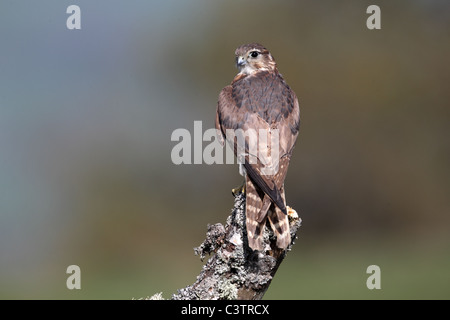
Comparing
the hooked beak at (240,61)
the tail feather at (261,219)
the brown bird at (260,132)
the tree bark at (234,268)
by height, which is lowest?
the tree bark at (234,268)

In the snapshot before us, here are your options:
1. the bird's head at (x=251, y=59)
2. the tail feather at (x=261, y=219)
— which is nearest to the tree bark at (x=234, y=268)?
the tail feather at (x=261, y=219)

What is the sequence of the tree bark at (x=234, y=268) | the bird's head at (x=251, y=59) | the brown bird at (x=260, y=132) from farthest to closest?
the bird's head at (x=251, y=59), the brown bird at (x=260, y=132), the tree bark at (x=234, y=268)

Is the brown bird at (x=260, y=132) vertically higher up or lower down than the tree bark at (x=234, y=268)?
higher up

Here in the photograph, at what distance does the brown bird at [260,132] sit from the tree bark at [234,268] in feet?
0.27

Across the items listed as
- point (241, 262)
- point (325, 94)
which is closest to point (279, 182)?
point (241, 262)

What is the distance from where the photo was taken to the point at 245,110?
5.44 meters

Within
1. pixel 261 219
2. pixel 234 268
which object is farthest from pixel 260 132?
pixel 234 268

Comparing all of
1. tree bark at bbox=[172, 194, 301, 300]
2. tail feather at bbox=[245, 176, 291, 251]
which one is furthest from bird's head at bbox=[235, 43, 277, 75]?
tree bark at bbox=[172, 194, 301, 300]

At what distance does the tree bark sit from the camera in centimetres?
401

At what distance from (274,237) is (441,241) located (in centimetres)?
973

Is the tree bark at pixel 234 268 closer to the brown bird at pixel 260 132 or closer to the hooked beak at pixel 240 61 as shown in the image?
the brown bird at pixel 260 132

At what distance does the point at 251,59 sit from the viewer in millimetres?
6418

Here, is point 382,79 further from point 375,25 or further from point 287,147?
point 287,147

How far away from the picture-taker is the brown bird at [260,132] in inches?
171
